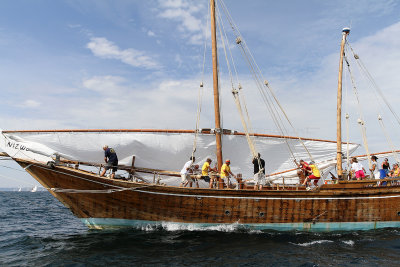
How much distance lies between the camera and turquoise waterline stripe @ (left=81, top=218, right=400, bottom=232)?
12.6 metres

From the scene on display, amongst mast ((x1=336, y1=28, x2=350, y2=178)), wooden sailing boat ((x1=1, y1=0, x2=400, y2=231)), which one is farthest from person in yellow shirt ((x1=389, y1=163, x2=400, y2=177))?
mast ((x1=336, y1=28, x2=350, y2=178))

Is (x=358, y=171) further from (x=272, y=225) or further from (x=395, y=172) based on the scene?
(x=272, y=225)

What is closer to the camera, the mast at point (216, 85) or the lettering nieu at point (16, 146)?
the lettering nieu at point (16, 146)

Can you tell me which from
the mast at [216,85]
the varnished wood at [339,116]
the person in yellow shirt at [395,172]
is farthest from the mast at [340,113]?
the mast at [216,85]

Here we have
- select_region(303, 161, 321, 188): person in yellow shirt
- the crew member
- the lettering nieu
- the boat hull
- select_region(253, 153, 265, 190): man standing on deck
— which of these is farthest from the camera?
the crew member

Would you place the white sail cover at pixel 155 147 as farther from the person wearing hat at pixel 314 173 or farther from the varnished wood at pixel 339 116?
the person wearing hat at pixel 314 173

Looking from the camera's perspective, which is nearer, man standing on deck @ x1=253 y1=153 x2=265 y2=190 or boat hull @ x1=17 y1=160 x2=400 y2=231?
boat hull @ x1=17 y1=160 x2=400 y2=231

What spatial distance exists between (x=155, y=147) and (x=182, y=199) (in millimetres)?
3056

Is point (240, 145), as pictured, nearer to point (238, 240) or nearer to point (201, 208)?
point (201, 208)

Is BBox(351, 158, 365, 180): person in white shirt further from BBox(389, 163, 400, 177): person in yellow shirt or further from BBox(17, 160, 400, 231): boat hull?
BBox(389, 163, 400, 177): person in yellow shirt

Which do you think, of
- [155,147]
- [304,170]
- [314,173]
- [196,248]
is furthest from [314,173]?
[155,147]

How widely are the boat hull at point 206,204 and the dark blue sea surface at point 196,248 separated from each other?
44 centimetres

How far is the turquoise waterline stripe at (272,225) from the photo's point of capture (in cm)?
1265

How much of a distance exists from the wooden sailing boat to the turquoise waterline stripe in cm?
4
